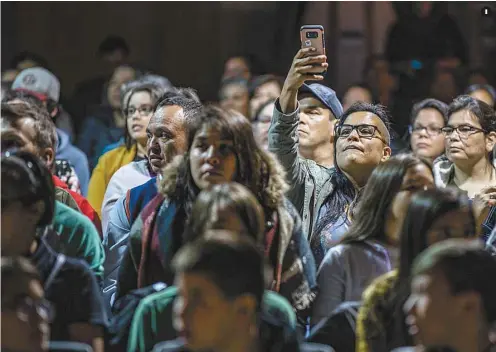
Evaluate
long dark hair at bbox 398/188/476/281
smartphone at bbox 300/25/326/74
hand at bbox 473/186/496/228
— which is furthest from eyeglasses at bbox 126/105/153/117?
long dark hair at bbox 398/188/476/281

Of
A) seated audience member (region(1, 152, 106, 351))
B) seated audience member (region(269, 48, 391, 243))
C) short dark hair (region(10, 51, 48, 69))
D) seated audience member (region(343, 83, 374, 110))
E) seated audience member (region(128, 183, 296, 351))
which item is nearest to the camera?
seated audience member (region(128, 183, 296, 351))

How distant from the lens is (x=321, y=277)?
4.51 meters

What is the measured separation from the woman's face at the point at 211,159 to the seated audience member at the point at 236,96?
362 cm

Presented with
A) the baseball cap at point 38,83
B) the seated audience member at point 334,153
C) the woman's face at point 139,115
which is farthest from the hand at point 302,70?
the baseball cap at point 38,83

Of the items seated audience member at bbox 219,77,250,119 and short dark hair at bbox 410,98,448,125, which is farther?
seated audience member at bbox 219,77,250,119

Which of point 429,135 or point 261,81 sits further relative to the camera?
point 261,81

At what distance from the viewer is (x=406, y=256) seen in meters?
4.11

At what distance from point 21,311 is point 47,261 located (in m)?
0.28

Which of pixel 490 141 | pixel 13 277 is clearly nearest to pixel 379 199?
Result: pixel 13 277

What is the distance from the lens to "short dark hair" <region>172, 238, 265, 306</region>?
3.73 m

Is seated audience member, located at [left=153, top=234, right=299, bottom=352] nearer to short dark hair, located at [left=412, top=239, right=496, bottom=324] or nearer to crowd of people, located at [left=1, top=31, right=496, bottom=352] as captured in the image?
crowd of people, located at [left=1, top=31, right=496, bottom=352]

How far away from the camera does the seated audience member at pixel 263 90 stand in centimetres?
781

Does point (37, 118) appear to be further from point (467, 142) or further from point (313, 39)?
point (467, 142)

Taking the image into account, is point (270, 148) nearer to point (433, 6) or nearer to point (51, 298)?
point (51, 298)
